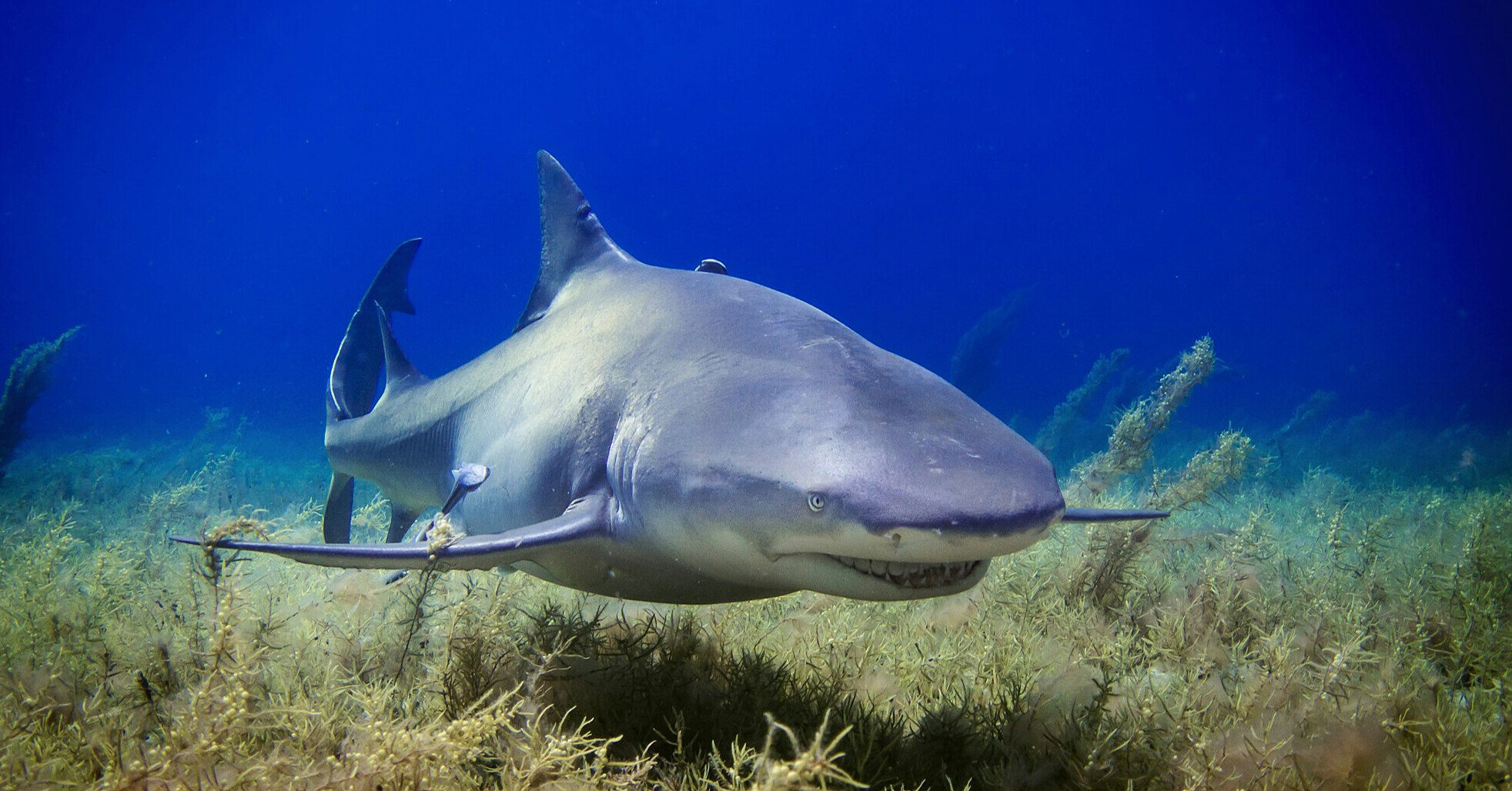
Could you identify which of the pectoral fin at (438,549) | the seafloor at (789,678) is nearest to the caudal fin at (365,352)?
the seafloor at (789,678)

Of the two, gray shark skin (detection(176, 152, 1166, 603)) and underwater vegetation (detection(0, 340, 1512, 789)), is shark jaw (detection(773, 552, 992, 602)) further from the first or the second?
underwater vegetation (detection(0, 340, 1512, 789))

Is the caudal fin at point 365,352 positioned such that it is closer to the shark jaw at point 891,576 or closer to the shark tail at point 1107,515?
the shark jaw at point 891,576

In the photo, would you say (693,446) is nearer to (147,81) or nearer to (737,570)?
(737,570)

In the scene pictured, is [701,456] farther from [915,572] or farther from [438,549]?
[438,549]

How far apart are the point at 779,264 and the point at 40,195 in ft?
415

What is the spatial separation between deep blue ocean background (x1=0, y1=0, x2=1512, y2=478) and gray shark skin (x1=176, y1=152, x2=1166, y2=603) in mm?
95820

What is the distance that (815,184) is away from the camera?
139500mm

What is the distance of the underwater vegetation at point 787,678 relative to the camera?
178 cm

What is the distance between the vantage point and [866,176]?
445 feet

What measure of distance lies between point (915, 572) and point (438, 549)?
165cm

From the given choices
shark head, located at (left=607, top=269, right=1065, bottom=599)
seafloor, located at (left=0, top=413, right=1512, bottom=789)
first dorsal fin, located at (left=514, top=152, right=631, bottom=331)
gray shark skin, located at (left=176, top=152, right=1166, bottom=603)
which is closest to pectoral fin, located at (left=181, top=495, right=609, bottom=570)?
gray shark skin, located at (left=176, top=152, right=1166, bottom=603)

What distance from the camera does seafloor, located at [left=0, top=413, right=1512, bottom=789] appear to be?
1780 mm

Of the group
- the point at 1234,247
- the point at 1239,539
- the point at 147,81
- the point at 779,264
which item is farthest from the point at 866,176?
the point at 1239,539

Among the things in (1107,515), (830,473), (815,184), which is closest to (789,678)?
(830,473)
